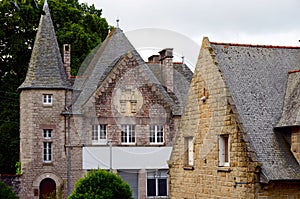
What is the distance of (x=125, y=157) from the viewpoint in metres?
38.1

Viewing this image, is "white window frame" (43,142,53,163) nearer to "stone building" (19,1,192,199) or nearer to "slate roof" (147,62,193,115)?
"stone building" (19,1,192,199)

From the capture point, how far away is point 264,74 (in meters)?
21.8

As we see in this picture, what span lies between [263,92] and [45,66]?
19616mm

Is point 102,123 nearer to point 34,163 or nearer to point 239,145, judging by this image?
point 34,163

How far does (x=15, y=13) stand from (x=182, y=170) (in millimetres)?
27621

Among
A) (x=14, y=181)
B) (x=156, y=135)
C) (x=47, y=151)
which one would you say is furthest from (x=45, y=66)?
(x=156, y=135)

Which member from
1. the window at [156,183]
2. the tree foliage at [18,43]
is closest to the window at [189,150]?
the window at [156,183]

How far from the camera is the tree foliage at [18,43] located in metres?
46.2

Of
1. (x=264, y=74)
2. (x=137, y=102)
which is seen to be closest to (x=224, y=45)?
(x=264, y=74)

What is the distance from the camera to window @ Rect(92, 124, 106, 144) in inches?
1486

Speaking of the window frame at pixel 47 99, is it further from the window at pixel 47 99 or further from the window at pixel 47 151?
the window at pixel 47 151

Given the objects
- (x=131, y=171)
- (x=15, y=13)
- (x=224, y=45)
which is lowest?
(x=131, y=171)

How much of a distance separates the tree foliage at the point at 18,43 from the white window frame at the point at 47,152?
8059 mm

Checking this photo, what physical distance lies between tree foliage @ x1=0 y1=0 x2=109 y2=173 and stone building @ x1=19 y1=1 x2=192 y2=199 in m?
7.57
